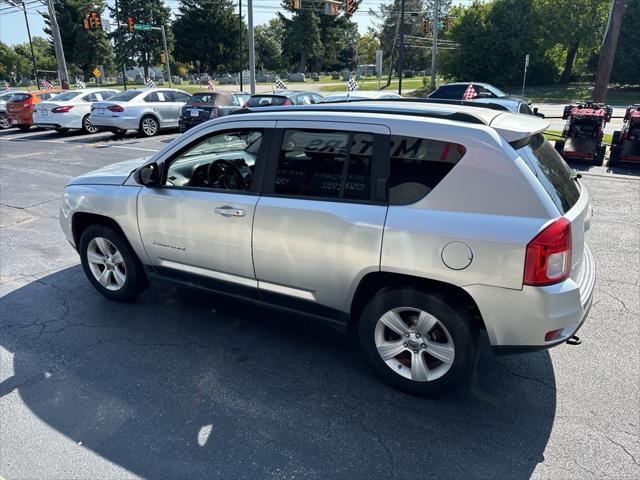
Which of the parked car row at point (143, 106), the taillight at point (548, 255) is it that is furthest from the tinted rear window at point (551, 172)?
the parked car row at point (143, 106)

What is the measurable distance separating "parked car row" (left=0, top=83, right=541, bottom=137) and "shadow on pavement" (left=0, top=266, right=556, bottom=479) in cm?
1097

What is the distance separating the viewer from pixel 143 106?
53.3 feet

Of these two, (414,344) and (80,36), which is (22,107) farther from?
(80,36)

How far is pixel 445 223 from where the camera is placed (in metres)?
2.73

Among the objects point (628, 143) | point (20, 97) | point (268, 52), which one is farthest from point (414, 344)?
point (268, 52)

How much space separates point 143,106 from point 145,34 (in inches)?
2753

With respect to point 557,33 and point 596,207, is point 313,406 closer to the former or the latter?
point 596,207

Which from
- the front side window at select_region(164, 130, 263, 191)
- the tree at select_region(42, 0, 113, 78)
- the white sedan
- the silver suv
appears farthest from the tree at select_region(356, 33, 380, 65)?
the silver suv

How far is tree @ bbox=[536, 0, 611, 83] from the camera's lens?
40.3m

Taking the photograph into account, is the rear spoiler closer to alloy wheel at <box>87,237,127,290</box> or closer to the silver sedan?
alloy wheel at <box>87,237,127,290</box>

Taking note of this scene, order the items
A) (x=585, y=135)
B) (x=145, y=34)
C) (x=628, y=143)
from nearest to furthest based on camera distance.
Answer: (x=628, y=143), (x=585, y=135), (x=145, y=34)

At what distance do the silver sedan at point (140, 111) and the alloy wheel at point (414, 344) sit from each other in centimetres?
1513

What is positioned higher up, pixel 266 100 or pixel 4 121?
pixel 266 100

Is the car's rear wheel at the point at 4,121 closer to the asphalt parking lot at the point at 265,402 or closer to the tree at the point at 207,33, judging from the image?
the asphalt parking lot at the point at 265,402
